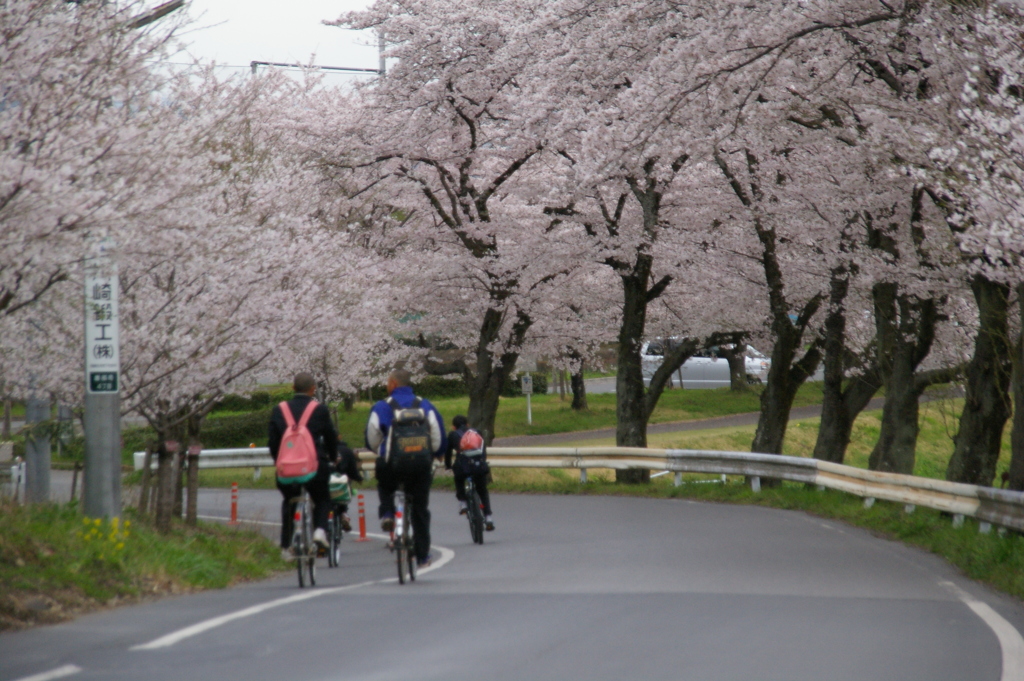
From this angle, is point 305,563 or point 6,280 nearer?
point 6,280

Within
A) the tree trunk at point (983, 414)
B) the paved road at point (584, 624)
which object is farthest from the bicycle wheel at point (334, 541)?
the tree trunk at point (983, 414)

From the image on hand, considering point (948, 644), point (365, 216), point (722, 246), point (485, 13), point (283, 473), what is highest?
point (485, 13)

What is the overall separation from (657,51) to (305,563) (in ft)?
22.8

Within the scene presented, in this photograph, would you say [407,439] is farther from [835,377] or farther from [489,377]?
[489,377]

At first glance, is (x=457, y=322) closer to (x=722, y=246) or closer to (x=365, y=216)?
(x=365, y=216)

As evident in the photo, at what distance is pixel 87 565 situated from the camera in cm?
920

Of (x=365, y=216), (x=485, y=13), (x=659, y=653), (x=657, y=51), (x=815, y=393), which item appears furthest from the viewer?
(x=815, y=393)

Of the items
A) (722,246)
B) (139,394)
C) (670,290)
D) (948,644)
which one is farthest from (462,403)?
(948,644)

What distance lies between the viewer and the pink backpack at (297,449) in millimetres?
9656

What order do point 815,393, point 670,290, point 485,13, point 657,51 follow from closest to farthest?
point 657,51 < point 485,13 < point 670,290 < point 815,393

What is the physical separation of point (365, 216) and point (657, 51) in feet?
61.8

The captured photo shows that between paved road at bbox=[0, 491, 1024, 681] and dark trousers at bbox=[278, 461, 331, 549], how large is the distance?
524 mm

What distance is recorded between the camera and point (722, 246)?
2342 centimetres

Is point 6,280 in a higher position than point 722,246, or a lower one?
lower
